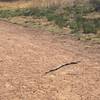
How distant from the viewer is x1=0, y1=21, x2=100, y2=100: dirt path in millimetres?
6617

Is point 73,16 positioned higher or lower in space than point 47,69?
lower

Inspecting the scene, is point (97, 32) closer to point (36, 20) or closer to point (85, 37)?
point (85, 37)

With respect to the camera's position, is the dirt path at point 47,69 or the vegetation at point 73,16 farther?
the vegetation at point 73,16

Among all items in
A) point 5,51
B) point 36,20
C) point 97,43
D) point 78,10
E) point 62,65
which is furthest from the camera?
point 78,10

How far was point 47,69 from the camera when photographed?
794 centimetres

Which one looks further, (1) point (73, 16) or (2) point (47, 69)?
(1) point (73, 16)

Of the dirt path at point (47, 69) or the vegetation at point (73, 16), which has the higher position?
the dirt path at point (47, 69)

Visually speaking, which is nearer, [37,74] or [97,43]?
[37,74]

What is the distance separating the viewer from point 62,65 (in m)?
8.20

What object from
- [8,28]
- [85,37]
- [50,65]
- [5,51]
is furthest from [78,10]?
[50,65]

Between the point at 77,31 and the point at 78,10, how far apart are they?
215 inches

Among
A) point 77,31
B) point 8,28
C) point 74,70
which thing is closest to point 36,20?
point 8,28

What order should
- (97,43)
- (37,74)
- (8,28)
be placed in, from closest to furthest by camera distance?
(37,74) → (97,43) → (8,28)

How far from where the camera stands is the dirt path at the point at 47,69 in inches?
261
